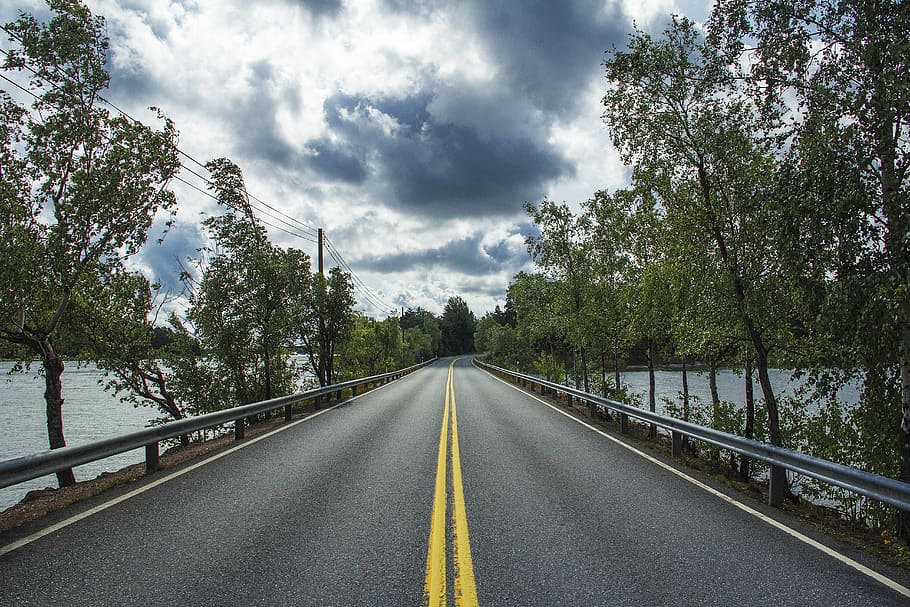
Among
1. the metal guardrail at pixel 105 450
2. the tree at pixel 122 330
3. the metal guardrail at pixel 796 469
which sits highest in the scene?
the tree at pixel 122 330

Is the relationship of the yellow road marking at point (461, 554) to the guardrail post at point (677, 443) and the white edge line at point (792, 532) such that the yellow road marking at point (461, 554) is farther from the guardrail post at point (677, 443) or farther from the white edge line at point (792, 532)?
the guardrail post at point (677, 443)

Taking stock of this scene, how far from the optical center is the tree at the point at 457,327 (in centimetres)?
15925

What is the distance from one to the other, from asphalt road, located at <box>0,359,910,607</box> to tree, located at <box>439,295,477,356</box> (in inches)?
5827

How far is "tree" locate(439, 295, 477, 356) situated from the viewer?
15925 centimetres

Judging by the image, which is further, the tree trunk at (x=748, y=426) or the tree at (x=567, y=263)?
the tree at (x=567, y=263)

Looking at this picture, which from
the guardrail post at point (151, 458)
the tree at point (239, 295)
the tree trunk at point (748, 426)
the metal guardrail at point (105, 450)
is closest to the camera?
the metal guardrail at point (105, 450)

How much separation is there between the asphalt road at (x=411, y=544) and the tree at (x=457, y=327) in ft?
486

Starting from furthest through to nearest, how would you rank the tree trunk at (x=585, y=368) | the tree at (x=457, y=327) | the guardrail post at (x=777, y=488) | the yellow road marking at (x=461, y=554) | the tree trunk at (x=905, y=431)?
1. the tree at (x=457, y=327)
2. the tree trunk at (x=585, y=368)
3. the guardrail post at (x=777, y=488)
4. the tree trunk at (x=905, y=431)
5. the yellow road marking at (x=461, y=554)

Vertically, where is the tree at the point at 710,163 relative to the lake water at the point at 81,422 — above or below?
above

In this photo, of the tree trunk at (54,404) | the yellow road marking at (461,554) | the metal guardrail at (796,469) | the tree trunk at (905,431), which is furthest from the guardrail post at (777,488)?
the tree trunk at (54,404)

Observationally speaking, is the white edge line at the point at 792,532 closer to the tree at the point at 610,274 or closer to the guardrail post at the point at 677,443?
the guardrail post at the point at 677,443

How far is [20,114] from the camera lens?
9.91 m

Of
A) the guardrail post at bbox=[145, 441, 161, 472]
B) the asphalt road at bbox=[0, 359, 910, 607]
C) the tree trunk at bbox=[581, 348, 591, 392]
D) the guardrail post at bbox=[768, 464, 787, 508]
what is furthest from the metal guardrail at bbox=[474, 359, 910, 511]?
the tree trunk at bbox=[581, 348, 591, 392]

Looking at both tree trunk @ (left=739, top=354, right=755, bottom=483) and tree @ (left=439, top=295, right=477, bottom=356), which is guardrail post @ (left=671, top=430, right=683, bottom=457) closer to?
tree trunk @ (left=739, top=354, right=755, bottom=483)
